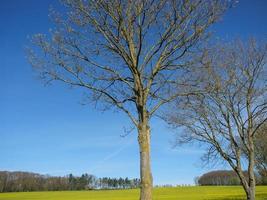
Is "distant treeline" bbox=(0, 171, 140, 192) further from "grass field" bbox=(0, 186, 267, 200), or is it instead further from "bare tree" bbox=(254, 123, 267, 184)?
"bare tree" bbox=(254, 123, 267, 184)

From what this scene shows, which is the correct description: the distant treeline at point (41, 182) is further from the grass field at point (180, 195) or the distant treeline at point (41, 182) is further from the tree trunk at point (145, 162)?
the tree trunk at point (145, 162)

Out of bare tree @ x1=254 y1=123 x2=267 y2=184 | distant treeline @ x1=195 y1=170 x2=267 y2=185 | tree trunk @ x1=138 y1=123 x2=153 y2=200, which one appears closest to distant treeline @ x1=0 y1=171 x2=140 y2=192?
distant treeline @ x1=195 y1=170 x2=267 y2=185

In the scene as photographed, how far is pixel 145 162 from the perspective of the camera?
A: 1116cm

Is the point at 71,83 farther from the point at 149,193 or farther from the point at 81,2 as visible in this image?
the point at 149,193

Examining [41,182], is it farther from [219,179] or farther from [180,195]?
[180,195]

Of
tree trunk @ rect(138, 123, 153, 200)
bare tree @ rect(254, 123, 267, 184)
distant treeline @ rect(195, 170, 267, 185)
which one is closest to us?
tree trunk @ rect(138, 123, 153, 200)

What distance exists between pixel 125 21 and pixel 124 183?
7227 inches

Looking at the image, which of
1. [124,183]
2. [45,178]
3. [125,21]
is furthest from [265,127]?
[124,183]

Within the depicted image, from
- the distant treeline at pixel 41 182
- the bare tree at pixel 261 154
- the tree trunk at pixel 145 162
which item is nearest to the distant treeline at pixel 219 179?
the distant treeline at pixel 41 182

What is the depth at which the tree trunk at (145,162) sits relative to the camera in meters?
10.8

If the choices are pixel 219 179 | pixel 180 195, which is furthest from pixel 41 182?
pixel 180 195

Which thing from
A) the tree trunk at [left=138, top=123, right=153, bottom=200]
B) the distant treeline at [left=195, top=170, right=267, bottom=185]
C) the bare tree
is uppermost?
the distant treeline at [left=195, top=170, right=267, bottom=185]

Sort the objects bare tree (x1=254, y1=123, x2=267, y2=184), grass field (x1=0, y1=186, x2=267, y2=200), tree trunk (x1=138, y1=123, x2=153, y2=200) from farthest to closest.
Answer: grass field (x1=0, y1=186, x2=267, y2=200) → bare tree (x1=254, y1=123, x2=267, y2=184) → tree trunk (x1=138, y1=123, x2=153, y2=200)

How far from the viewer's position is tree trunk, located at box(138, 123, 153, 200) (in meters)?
10.8
